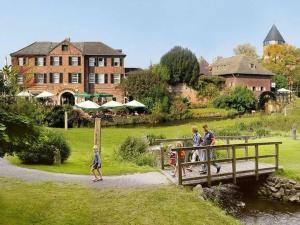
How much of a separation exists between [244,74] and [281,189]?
6156cm

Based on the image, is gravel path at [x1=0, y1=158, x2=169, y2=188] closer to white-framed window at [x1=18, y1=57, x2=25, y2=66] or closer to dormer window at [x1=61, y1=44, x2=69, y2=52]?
dormer window at [x1=61, y1=44, x2=69, y2=52]

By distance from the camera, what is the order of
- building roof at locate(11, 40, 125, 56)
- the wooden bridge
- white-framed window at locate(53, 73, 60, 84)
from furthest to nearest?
building roof at locate(11, 40, 125, 56)
white-framed window at locate(53, 73, 60, 84)
the wooden bridge

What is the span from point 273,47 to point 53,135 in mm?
91230

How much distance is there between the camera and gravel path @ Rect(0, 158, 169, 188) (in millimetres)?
16109

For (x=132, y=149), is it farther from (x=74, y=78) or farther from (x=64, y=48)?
(x=64, y=48)

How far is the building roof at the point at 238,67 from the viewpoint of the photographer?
3113 inches

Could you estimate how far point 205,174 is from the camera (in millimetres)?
17625

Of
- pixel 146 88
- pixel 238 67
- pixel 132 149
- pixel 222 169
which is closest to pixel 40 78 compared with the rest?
pixel 146 88

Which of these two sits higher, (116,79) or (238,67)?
(238,67)

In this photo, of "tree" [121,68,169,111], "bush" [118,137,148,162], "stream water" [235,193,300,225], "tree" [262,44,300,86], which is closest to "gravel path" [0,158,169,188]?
"stream water" [235,193,300,225]

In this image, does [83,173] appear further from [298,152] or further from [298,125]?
[298,125]

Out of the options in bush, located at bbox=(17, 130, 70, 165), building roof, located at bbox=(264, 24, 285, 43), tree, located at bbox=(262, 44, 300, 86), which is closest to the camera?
bush, located at bbox=(17, 130, 70, 165)

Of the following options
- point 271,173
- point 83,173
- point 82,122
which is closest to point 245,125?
point 82,122

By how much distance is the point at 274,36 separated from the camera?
150 m
